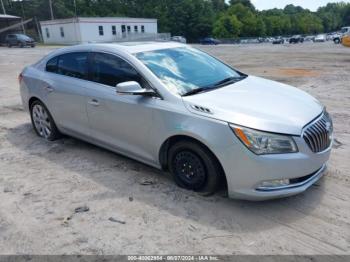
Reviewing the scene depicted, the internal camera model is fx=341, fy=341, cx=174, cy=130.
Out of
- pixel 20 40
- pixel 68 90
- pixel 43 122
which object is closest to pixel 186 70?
pixel 68 90

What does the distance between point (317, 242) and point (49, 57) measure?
477 cm

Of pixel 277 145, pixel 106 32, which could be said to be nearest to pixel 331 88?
pixel 277 145

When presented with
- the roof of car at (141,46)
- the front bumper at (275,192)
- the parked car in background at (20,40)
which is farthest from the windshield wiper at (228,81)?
the parked car in background at (20,40)

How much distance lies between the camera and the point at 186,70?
4.31m

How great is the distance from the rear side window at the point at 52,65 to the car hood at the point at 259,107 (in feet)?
8.88

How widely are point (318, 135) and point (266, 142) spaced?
657mm

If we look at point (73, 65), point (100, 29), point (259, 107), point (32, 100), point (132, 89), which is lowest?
point (100, 29)

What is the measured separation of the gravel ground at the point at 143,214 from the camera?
3062 mm

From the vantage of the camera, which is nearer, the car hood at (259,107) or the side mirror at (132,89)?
the car hood at (259,107)

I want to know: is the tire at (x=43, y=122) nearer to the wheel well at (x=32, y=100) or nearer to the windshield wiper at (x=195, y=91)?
the wheel well at (x=32, y=100)

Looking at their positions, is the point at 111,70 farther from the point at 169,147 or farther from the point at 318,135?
the point at 318,135

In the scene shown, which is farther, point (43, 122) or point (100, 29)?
point (100, 29)

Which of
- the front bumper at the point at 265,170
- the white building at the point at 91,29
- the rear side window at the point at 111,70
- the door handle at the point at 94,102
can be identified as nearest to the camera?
the front bumper at the point at 265,170

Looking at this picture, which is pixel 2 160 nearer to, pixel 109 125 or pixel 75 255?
pixel 109 125
